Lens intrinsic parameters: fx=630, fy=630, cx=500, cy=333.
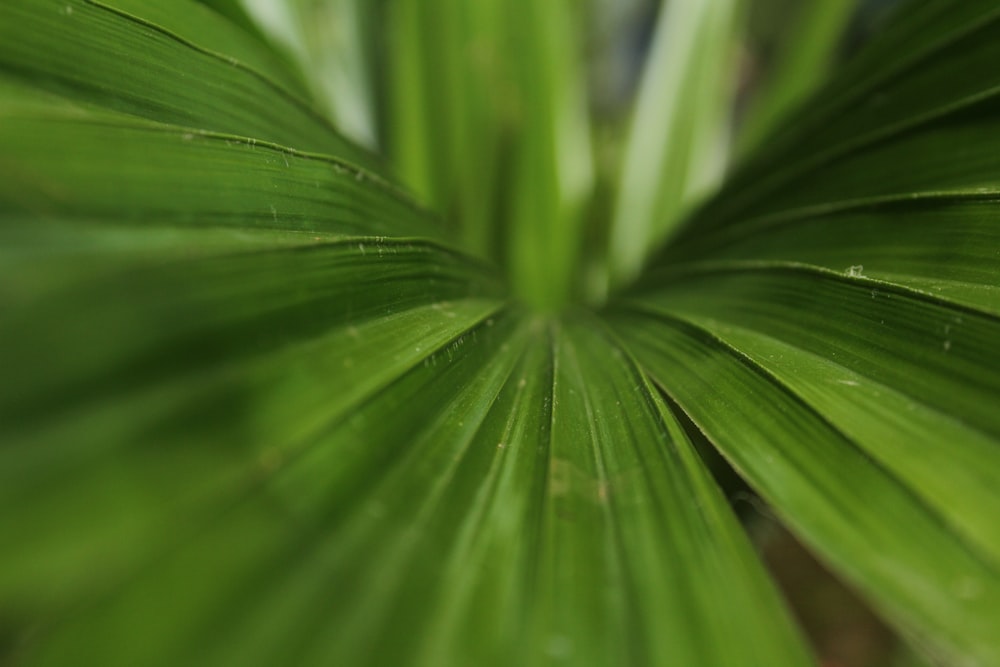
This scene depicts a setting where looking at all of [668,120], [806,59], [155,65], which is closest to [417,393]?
[155,65]

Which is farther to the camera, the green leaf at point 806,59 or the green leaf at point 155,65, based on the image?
the green leaf at point 806,59

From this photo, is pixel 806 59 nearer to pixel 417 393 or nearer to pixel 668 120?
pixel 668 120

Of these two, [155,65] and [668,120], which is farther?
[668,120]

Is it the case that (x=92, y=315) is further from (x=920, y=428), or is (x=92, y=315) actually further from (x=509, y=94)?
(x=509, y=94)

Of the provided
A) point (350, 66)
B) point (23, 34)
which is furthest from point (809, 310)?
point (350, 66)

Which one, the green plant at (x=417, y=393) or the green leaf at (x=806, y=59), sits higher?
the green leaf at (x=806, y=59)

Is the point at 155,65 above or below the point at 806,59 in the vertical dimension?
below

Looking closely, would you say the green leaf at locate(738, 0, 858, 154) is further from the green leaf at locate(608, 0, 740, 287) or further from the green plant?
the green plant

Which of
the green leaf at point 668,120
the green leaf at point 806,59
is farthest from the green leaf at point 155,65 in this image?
the green leaf at point 806,59

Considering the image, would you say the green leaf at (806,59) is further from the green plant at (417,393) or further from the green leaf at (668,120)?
the green plant at (417,393)
